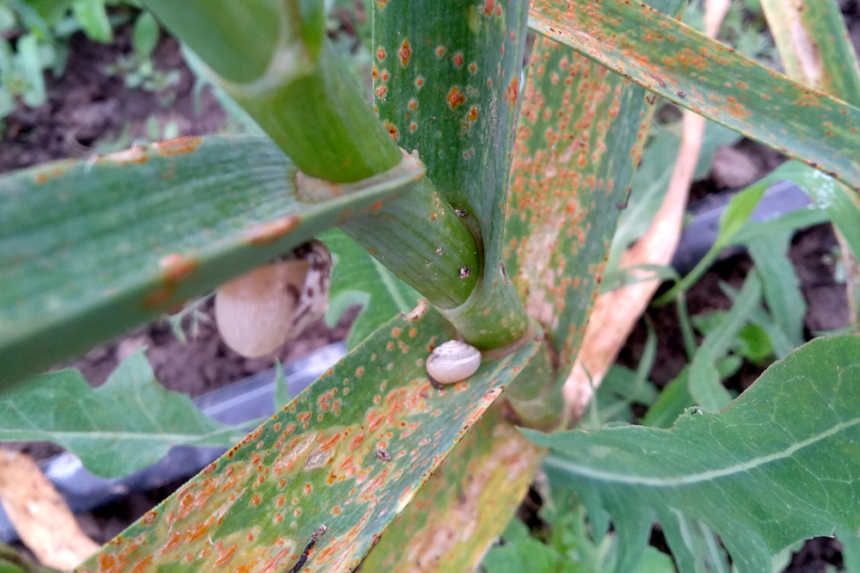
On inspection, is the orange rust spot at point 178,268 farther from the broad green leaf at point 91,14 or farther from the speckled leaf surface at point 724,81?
the broad green leaf at point 91,14

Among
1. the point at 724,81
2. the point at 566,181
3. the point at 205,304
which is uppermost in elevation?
the point at 724,81

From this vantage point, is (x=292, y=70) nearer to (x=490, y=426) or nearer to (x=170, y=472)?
(x=490, y=426)

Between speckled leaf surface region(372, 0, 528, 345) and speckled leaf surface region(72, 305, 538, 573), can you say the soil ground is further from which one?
speckled leaf surface region(372, 0, 528, 345)

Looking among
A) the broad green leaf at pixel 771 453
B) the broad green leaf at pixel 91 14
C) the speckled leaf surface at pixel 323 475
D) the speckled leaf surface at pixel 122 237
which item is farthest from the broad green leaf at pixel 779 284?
the broad green leaf at pixel 91 14

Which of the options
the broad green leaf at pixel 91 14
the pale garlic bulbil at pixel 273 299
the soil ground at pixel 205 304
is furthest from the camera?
the broad green leaf at pixel 91 14

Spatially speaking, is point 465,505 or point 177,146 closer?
point 177,146

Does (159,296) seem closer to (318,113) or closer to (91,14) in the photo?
(318,113)

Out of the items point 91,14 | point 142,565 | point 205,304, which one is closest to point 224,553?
point 142,565

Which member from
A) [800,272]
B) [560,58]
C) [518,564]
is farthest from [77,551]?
[800,272]
